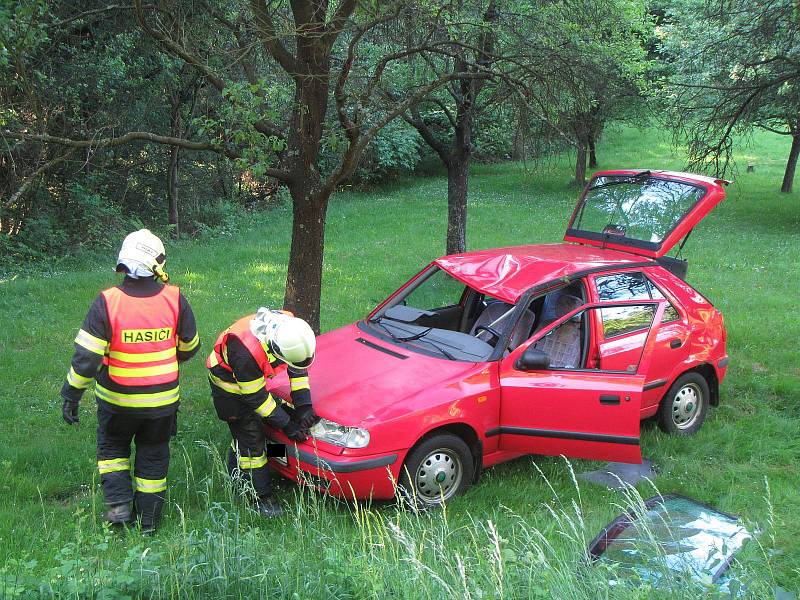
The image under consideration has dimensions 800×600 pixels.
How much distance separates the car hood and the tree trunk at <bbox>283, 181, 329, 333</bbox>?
1781 mm

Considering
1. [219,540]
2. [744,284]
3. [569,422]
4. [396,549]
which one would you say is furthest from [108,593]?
[744,284]

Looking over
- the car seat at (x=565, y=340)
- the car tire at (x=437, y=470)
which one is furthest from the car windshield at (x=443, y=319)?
the car tire at (x=437, y=470)

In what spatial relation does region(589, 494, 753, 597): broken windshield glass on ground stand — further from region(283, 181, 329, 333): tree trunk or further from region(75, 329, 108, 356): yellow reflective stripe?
region(283, 181, 329, 333): tree trunk

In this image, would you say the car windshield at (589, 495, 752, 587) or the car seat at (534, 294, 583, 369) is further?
the car seat at (534, 294, 583, 369)

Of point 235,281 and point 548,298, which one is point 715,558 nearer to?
point 548,298

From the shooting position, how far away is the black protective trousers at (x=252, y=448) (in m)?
4.99

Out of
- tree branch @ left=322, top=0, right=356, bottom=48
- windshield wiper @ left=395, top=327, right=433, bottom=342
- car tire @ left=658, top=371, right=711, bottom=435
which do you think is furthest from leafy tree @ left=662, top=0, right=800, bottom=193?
windshield wiper @ left=395, top=327, right=433, bottom=342

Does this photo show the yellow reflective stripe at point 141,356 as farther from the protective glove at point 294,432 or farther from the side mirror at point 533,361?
the side mirror at point 533,361

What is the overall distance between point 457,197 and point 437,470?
297 inches

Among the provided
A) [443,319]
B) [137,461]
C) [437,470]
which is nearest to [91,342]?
[137,461]

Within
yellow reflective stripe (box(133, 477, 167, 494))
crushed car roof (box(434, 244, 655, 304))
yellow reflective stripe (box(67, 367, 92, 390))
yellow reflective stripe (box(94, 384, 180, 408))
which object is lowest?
yellow reflective stripe (box(133, 477, 167, 494))

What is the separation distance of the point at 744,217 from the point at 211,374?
2268cm

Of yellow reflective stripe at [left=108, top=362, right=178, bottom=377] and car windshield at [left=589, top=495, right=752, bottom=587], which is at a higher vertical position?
yellow reflective stripe at [left=108, top=362, right=178, bottom=377]

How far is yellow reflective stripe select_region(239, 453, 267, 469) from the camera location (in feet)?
16.3
